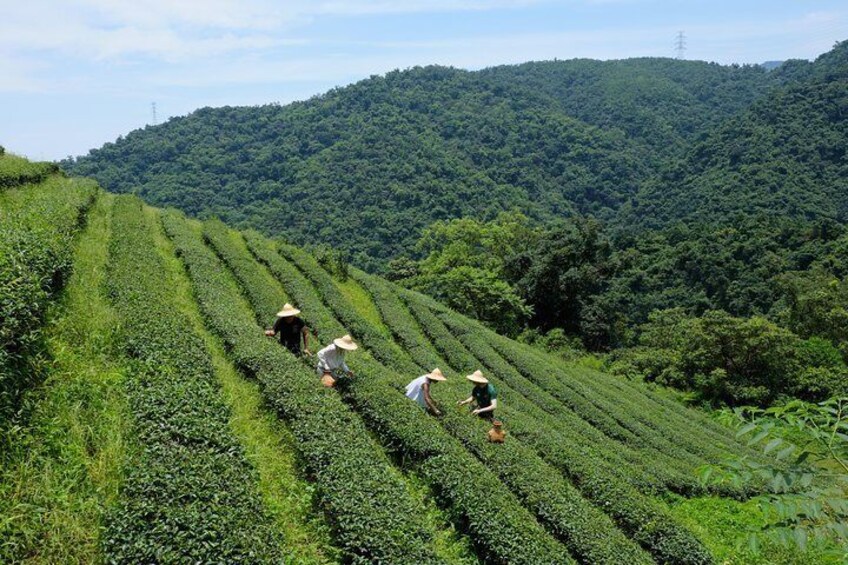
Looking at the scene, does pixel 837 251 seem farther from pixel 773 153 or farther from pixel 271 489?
pixel 271 489

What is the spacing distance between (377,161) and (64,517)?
296ft

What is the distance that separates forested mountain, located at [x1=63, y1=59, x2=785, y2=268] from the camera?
258 ft

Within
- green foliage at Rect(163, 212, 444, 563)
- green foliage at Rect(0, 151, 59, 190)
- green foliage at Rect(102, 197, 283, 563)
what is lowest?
green foliage at Rect(163, 212, 444, 563)

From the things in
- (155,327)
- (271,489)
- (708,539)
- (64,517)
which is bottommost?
(708,539)

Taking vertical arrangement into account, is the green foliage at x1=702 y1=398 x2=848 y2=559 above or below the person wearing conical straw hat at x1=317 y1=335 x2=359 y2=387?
above

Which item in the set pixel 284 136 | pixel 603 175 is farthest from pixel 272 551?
pixel 603 175

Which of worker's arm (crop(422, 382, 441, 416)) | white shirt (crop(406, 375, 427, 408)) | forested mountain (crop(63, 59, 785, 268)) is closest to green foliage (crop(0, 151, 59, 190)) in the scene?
white shirt (crop(406, 375, 427, 408))

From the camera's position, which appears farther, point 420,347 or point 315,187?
point 315,187

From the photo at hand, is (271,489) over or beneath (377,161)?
beneath

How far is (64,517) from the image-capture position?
20.4ft

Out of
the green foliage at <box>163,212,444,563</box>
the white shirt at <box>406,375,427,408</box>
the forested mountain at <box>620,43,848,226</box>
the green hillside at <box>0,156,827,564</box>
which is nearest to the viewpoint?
the green hillside at <box>0,156,827,564</box>

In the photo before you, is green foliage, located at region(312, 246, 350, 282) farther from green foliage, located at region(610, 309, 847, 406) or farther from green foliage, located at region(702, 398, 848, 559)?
green foliage, located at region(702, 398, 848, 559)

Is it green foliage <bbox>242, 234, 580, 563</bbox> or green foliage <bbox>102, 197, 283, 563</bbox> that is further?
green foliage <bbox>242, 234, 580, 563</bbox>

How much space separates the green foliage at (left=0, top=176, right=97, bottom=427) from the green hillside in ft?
0.15
